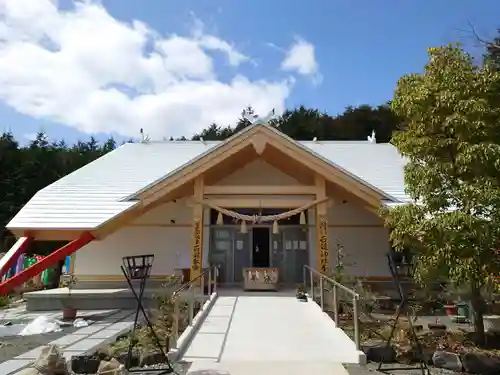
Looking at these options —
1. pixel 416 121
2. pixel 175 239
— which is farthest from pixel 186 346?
pixel 175 239

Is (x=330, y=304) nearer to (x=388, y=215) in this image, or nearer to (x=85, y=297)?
(x=388, y=215)

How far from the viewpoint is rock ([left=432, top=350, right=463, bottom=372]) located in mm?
5828

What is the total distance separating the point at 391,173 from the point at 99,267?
35.9 feet

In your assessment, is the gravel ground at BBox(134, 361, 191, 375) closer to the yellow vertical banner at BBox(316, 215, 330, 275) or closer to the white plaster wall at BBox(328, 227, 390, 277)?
the yellow vertical banner at BBox(316, 215, 330, 275)

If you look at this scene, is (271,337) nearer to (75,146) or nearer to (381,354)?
(381,354)

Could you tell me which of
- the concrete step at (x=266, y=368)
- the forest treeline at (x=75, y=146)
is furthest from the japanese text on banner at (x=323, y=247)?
the forest treeline at (x=75, y=146)

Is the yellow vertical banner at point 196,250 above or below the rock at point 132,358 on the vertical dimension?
above

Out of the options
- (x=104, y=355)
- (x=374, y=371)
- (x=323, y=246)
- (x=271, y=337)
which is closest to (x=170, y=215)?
(x=323, y=246)

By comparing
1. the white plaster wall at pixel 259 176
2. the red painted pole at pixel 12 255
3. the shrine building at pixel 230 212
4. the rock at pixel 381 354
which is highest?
the white plaster wall at pixel 259 176

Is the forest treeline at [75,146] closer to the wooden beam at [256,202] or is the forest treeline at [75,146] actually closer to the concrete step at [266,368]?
the wooden beam at [256,202]

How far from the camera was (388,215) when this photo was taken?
7.82m

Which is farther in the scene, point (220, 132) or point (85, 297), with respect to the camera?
point (220, 132)

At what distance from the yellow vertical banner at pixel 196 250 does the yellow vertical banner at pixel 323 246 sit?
3328 millimetres

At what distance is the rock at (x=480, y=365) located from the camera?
5.70 metres
